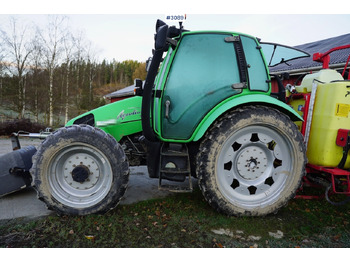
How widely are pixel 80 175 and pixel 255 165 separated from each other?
2.13 metres

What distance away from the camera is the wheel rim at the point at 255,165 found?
8.29 ft

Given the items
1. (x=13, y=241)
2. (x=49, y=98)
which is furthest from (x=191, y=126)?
(x=49, y=98)

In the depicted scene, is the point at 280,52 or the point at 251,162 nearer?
the point at 251,162

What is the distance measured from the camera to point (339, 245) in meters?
2.14

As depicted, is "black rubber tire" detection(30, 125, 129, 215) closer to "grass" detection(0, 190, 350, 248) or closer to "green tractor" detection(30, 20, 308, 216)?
"green tractor" detection(30, 20, 308, 216)

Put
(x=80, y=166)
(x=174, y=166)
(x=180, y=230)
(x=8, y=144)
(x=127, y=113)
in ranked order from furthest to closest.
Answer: (x=8, y=144) < (x=127, y=113) < (x=174, y=166) < (x=80, y=166) < (x=180, y=230)

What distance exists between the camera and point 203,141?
244 cm

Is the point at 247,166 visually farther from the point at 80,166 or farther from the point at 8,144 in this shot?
the point at 8,144

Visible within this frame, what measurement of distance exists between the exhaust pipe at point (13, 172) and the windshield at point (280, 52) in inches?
158

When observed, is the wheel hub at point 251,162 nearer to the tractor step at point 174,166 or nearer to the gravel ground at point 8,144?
the tractor step at point 174,166

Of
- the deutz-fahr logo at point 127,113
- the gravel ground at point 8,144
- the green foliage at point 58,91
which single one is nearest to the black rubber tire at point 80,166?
the deutz-fahr logo at point 127,113

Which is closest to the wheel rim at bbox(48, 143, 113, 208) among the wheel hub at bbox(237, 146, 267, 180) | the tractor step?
the tractor step

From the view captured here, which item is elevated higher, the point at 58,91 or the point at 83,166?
the point at 58,91

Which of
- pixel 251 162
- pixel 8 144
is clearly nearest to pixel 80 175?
pixel 251 162
